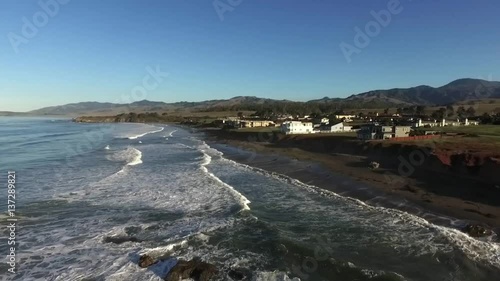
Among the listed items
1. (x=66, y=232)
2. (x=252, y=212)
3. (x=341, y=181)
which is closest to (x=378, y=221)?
(x=252, y=212)

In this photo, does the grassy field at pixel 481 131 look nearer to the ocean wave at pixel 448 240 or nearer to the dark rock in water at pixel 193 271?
the ocean wave at pixel 448 240

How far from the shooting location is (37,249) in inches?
679

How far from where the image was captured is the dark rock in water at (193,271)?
14.2 meters

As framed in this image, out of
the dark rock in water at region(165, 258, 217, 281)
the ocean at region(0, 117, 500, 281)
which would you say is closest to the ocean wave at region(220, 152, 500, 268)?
the ocean at region(0, 117, 500, 281)

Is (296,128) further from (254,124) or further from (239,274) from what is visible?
(239,274)

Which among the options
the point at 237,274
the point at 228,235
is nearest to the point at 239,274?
the point at 237,274

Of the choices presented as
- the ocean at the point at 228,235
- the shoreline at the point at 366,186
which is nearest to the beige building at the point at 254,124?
the shoreline at the point at 366,186

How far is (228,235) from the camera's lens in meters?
19.0

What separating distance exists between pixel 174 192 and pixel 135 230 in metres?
8.64

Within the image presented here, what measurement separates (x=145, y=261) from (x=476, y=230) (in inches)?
615

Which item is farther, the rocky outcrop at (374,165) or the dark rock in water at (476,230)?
the rocky outcrop at (374,165)

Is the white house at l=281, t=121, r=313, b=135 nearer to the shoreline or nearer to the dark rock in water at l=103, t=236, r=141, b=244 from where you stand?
the shoreline

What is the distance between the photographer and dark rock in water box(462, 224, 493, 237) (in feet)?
61.0

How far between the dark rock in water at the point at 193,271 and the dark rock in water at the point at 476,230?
12668 millimetres
